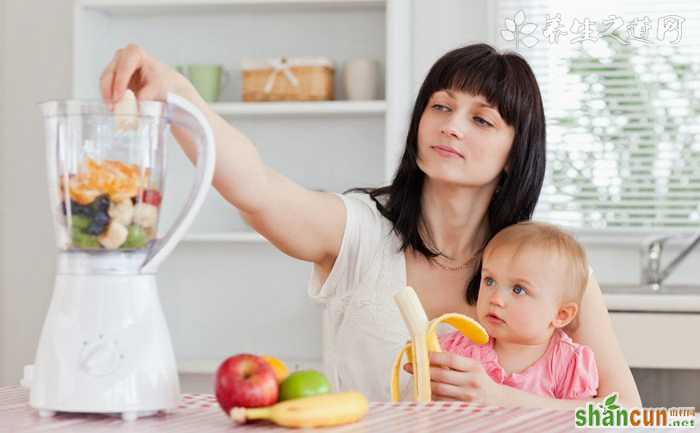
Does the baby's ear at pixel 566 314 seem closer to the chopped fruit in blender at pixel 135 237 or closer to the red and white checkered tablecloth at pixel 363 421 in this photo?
the red and white checkered tablecloth at pixel 363 421

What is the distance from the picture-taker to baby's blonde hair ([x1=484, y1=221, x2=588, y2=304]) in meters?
1.78

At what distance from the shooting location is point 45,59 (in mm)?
3820

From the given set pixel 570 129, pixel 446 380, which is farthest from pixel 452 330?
pixel 570 129

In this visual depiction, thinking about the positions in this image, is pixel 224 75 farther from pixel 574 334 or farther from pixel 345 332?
pixel 574 334

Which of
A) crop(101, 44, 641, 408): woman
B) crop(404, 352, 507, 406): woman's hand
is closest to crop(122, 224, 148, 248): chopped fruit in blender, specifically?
crop(404, 352, 507, 406): woman's hand

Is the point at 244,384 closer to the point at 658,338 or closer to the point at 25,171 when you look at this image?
the point at 658,338

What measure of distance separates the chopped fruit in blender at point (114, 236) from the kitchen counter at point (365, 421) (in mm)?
191

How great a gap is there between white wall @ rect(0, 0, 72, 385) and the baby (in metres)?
2.39

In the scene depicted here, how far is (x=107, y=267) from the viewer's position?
1.18 m

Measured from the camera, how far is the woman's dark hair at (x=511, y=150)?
2.01 meters

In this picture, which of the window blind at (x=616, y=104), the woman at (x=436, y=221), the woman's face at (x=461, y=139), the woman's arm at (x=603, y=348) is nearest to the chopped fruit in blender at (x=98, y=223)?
the woman at (x=436, y=221)

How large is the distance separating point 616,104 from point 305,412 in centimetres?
278

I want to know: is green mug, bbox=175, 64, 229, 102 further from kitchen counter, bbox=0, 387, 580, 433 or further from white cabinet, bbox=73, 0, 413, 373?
kitchen counter, bbox=0, 387, 580, 433

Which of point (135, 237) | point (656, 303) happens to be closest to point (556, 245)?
point (135, 237)
